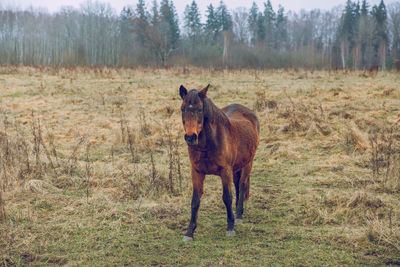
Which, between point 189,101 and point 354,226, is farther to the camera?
point 354,226

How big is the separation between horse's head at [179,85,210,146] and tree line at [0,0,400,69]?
3234cm

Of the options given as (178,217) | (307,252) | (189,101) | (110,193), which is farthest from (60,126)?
(307,252)

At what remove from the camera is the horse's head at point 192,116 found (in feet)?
11.8

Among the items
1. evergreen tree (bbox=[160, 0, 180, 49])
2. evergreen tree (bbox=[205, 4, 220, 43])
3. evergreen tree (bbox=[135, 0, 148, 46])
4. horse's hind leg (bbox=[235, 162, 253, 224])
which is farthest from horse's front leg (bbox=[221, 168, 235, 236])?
evergreen tree (bbox=[205, 4, 220, 43])

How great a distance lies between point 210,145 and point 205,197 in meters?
1.92

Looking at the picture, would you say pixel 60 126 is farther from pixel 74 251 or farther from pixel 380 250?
pixel 380 250

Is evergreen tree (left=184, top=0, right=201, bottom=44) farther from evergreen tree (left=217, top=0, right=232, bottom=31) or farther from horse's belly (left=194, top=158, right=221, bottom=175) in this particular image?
horse's belly (left=194, top=158, right=221, bottom=175)

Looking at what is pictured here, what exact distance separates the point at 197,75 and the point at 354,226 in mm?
17689

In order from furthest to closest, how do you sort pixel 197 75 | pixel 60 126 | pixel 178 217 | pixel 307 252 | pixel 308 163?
1. pixel 197 75
2. pixel 60 126
3. pixel 308 163
4. pixel 178 217
5. pixel 307 252

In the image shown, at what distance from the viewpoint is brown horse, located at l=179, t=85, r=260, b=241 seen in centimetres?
371

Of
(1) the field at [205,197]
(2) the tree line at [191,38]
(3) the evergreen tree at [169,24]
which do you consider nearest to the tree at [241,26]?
(2) the tree line at [191,38]

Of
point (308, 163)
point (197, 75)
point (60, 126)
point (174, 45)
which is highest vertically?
point (174, 45)

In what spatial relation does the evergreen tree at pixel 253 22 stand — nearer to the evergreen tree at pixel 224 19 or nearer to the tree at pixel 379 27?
the evergreen tree at pixel 224 19

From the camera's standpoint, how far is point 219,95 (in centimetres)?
1420
